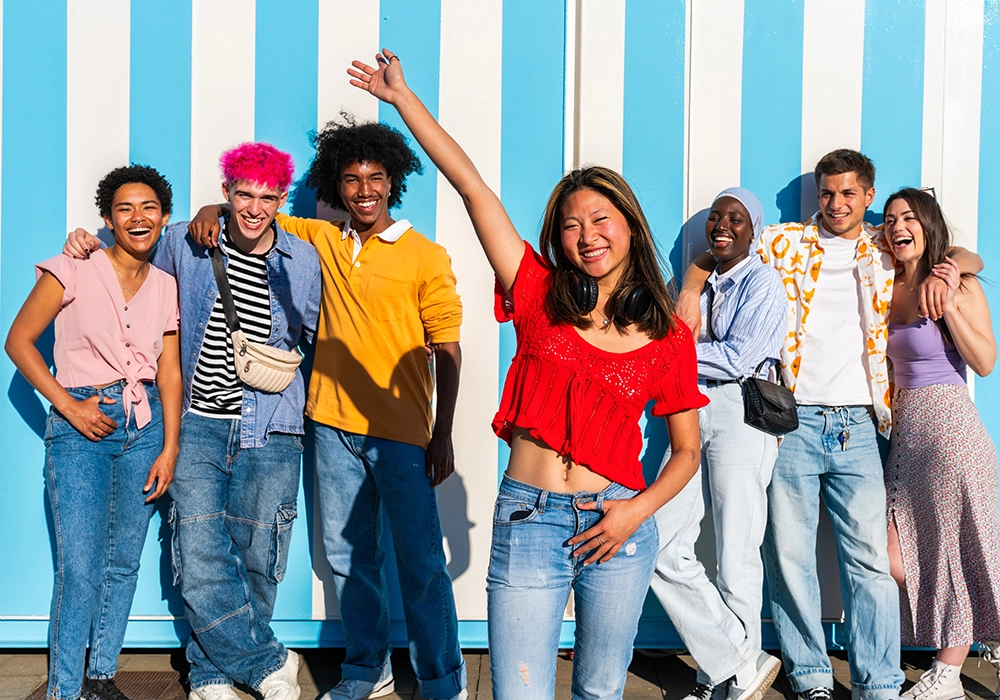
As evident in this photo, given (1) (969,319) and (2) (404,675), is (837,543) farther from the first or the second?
(2) (404,675)

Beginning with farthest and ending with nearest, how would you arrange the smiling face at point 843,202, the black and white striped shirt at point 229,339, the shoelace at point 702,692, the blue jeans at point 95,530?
the smiling face at point 843,202 < the shoelace at point 702,692 < the black and white striped shirt at point 229,339 < the blue jeans at point 95,530

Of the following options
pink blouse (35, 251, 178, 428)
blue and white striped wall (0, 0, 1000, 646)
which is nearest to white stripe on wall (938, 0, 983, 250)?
blue and white striped wall (0, 0, 1000, 646)

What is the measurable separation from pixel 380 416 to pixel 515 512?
4.48ft

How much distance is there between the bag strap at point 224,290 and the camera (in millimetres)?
3762

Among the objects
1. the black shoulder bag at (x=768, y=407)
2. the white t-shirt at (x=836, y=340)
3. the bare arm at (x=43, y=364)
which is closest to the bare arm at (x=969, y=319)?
the white t-shirt at (x=836, y=340)

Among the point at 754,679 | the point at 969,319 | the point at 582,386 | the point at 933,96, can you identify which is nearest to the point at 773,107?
the point at 933,96

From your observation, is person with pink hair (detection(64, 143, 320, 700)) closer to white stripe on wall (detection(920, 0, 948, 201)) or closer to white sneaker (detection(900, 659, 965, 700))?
white sneaker (detection(900, 659, 965, 700))

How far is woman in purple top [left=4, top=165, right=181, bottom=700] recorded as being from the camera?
3625mm

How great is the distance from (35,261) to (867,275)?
370 cm

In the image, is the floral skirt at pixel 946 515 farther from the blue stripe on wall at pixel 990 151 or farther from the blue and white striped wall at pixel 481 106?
the blue and white striped wall at pixel 481 106

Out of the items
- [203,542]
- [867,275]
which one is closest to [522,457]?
[203,542]

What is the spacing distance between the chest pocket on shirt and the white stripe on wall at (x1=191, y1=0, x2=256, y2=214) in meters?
1.06

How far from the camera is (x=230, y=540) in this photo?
12.9 ft

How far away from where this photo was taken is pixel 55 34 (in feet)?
13.9
